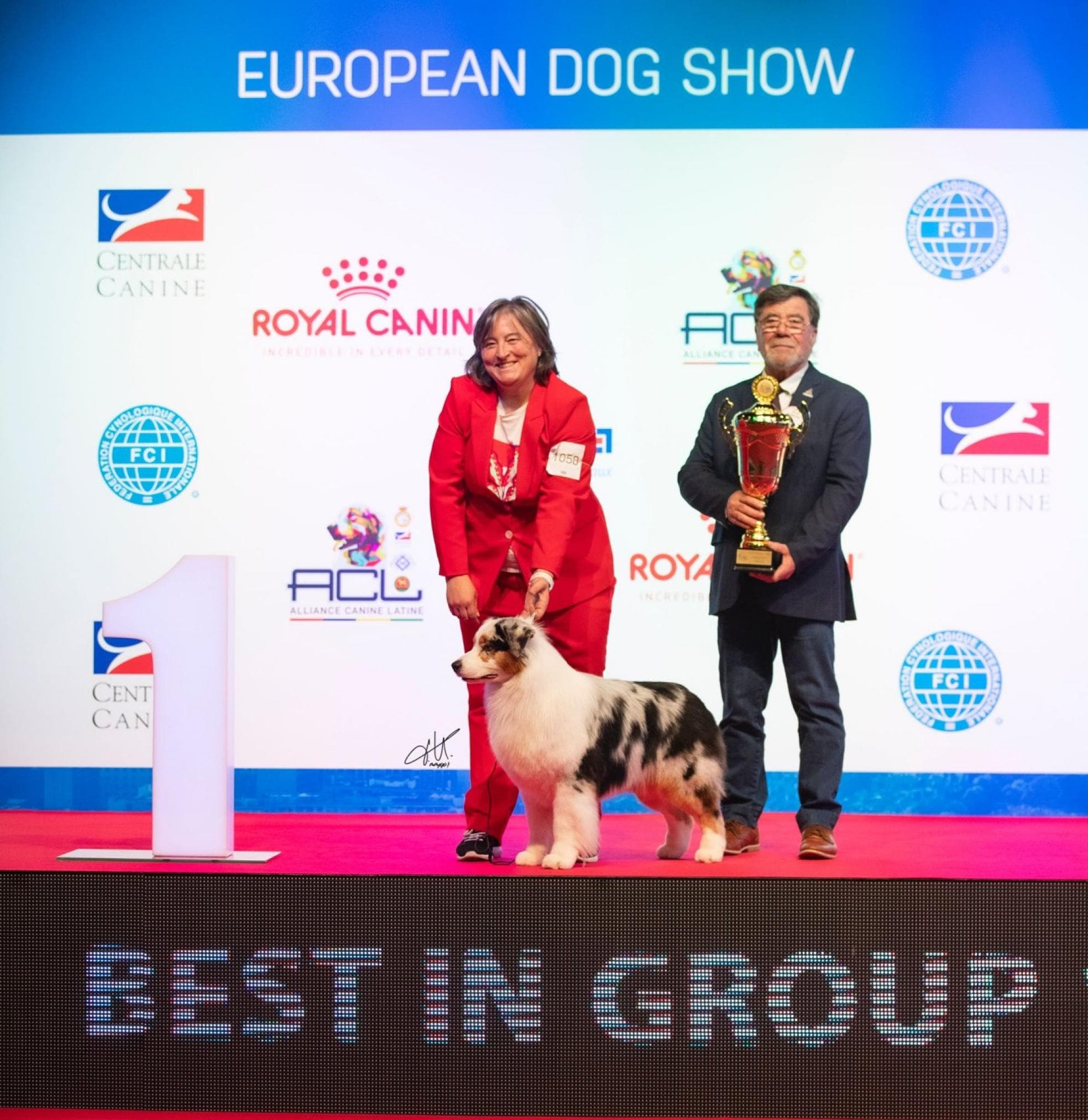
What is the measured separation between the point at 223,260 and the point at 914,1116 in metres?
3.84

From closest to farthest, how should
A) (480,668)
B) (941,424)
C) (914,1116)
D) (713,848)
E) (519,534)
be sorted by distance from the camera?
(914,1116), (480,668), (713,848), (519,534), (941,424)

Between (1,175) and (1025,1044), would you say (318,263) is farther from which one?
(1025,1044)

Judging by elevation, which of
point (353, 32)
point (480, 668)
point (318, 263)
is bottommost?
point (480, 668)

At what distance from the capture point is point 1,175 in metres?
5.20

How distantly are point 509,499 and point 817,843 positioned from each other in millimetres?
1103

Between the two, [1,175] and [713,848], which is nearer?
[713,848]

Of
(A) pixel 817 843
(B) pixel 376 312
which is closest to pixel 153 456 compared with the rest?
(B) pixel 376 312

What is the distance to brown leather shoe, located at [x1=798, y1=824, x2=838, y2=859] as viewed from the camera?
3.27 meters

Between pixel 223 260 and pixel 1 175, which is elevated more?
pixel 1 175

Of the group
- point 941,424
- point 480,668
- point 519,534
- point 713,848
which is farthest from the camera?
point 941,424

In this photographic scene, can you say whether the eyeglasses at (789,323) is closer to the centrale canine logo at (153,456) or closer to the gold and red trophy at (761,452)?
the gold and red trophy at (761,452)

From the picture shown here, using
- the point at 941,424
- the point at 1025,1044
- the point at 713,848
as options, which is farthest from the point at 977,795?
the point at 1025,1044

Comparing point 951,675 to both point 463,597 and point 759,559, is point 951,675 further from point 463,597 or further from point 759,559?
point 463,597

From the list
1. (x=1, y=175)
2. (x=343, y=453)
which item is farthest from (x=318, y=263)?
(x=1, y=175)
